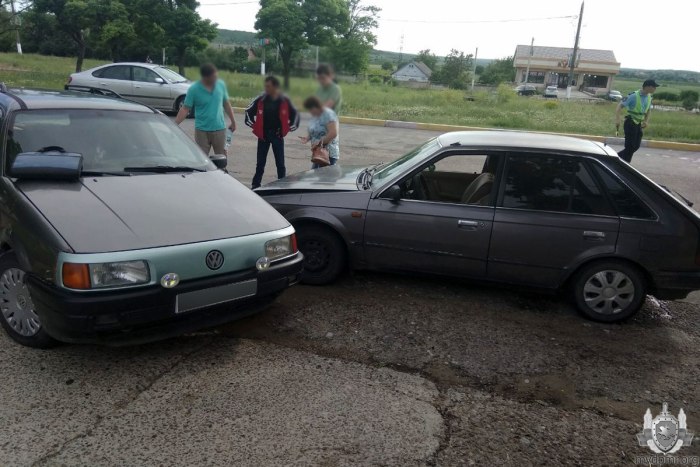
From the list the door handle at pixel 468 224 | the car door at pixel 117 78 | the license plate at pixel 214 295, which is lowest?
the license plate at pixel 214 295

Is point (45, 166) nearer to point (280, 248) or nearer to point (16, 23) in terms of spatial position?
point (280, 248)

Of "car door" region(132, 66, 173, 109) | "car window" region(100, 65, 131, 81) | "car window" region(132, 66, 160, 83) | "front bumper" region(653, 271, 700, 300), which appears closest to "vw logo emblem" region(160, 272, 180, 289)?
"front bumper" region(653, 271, 700, 300)

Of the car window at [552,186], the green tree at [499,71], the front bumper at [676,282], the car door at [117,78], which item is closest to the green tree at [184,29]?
the car window at [552,186]

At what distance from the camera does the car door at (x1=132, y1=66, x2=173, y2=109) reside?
14844 millimetres

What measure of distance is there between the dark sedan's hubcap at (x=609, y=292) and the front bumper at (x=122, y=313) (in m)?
2.79

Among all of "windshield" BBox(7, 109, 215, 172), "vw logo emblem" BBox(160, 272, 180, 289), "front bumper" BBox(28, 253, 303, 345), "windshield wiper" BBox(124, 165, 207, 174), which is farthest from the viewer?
"windshield wiper" BBox(124, 165, 207, 174)

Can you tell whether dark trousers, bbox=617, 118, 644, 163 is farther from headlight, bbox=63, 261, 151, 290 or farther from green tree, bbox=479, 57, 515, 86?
green tree, bbox=479, 57, 515, 86

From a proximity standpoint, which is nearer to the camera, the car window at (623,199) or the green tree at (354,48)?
the car window at (623,199)

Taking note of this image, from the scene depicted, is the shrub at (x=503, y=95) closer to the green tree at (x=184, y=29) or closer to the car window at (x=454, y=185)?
the green tree at (x=184, y=29)

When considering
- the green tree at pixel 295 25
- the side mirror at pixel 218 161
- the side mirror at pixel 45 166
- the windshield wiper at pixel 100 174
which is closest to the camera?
the side mirror at pixel 45 166

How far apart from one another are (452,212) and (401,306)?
0.89 m

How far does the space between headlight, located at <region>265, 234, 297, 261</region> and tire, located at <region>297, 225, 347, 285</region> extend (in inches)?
34.7

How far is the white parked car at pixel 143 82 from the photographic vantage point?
1485 cm

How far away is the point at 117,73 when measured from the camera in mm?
15086
